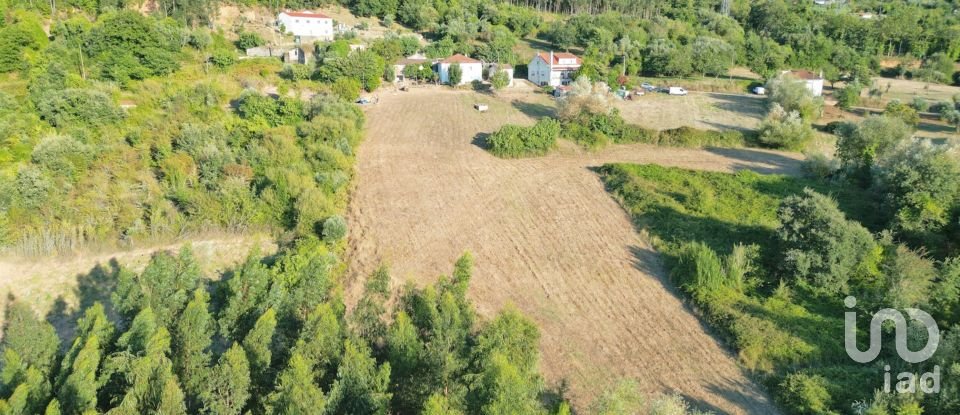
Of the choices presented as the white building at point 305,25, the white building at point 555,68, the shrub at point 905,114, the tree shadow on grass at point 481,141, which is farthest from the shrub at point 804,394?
the white building at point 305,25

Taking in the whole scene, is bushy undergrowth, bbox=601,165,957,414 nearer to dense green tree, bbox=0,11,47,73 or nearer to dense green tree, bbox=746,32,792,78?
dense green tree, bbox=0,11,47,73

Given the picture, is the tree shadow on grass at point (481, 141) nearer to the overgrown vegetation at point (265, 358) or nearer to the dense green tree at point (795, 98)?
the overgrown vegetation at point (265, 358)

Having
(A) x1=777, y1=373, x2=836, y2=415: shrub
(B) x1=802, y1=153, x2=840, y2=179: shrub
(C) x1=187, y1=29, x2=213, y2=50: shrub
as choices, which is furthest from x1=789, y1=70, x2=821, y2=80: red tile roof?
(C) x1=187, y1=29, x2=213, y2=50: shrub

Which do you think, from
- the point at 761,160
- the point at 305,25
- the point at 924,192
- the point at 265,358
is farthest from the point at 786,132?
the point at 305,25

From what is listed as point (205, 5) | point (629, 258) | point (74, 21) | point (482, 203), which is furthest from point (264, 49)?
point (629, 258)

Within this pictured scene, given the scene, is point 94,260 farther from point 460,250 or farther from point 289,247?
point 460,250

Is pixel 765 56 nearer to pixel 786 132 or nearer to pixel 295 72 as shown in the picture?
pixel 786 132
